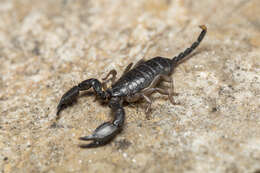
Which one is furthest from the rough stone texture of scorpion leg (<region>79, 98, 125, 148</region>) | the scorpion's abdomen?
the scorpion's abdomen

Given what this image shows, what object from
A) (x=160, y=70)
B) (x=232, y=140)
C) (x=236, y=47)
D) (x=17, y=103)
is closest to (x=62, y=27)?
(x=17, y=103)

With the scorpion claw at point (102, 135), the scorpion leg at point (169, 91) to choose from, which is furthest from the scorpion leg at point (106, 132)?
the scorpion leg at point (169, 91)

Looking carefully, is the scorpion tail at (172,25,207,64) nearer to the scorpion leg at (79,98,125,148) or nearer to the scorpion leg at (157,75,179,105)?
the scorpion leg at (157,75,179,105)

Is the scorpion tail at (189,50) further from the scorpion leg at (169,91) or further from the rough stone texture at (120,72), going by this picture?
the scorpion leg at (169,91)

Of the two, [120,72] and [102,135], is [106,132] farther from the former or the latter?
[120,72]

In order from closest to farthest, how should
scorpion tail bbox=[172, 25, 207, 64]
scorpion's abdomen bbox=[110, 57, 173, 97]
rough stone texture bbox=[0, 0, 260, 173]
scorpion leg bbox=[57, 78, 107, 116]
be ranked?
rough stone texture bbox=[0, 0, 260, 173] → scorpion leg bbox=[57, 78, 107, 116] → scorpion's abdomen bbox=[110, 57, 173, 97] → scorpion tail bbox=[172, 25, 207, 64]

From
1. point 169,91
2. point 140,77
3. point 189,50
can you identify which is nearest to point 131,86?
point 140,77

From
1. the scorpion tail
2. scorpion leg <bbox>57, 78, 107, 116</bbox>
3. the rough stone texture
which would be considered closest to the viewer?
the rough stone texture
